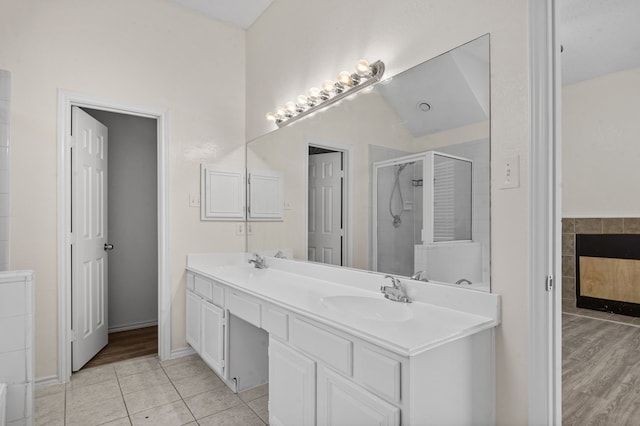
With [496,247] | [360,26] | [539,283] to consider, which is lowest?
[539,283]

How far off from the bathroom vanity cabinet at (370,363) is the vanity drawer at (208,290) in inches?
17.5

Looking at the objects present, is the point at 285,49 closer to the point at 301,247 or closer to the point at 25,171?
the point at 301,247

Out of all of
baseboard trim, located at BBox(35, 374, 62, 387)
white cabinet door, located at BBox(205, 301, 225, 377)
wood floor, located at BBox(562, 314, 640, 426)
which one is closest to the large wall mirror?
white cabinet door, located at BBox(205, 301, 225, 377)

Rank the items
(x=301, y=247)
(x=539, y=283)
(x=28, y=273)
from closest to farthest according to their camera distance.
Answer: (x=539, y=283) < (x=28, y=273) < (x=301, y=247)

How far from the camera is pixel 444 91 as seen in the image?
159cm

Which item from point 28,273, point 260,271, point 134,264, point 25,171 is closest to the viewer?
point 28,273

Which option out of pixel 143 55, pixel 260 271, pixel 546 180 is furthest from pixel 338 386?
pixel 143 55

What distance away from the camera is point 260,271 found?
2674mm

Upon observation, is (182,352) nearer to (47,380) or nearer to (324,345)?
(47,380)

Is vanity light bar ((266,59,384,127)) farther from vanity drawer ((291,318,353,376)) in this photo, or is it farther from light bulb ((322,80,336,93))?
vanity drawer ((291,318,353,376))

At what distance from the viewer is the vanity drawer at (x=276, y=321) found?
5.28 ft

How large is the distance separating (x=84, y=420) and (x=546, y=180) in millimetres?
2583

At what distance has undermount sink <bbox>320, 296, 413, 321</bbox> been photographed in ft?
5.05

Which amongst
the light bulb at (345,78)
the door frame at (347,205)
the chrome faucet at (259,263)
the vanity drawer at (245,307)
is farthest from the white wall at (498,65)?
the chrome faucet at (259,263)
